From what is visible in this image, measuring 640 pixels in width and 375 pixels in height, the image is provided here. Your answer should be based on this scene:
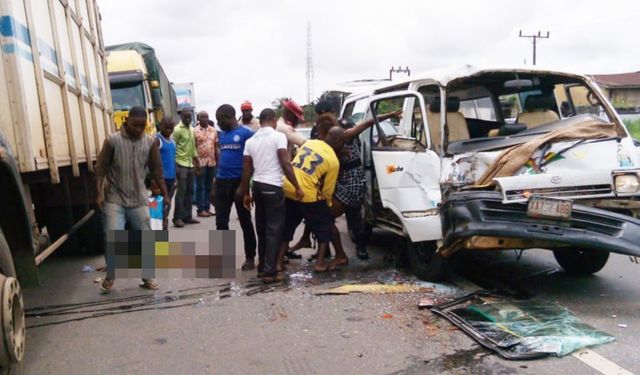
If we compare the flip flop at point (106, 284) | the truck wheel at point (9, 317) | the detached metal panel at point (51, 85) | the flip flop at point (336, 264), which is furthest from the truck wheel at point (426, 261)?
the truck wheel at point (9, 317)

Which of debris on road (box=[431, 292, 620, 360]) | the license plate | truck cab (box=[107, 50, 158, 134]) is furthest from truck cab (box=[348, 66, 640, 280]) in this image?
truck cab (box=[107, 50, 158, 134])

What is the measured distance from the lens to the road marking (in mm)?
3340

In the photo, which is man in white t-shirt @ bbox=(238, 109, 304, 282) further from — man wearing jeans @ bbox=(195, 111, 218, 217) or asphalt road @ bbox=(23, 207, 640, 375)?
man wearing jeans @ bbox=(195, 111, 218, 217)

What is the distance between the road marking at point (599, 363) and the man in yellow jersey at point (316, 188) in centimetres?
271

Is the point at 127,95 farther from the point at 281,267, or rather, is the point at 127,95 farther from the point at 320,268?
the point at 320,268

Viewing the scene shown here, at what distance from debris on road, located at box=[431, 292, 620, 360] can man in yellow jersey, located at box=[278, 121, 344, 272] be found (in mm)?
1581

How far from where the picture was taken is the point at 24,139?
3.38 m

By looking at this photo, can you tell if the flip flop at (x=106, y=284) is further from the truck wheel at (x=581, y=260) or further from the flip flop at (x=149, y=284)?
the truck wheel at (x=581, y=260)

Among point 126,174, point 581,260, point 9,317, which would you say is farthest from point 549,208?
point 9,317

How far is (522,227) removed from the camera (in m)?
4.32

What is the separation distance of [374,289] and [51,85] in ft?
10.2

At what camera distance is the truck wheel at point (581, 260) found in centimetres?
542

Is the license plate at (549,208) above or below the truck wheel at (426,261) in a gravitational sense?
above

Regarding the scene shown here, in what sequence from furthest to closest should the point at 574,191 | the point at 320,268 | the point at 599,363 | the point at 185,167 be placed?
the point at 185,167, the point at 320,268, the point at 574,191, the point at 599,363
